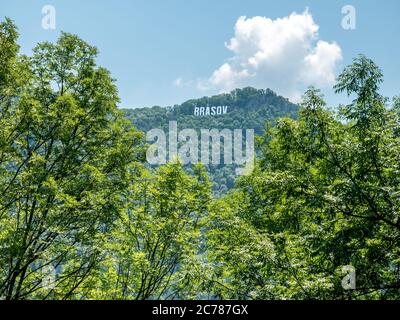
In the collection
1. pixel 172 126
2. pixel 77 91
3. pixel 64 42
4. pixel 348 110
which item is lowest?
pixel 348 110

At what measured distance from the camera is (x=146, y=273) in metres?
14.8

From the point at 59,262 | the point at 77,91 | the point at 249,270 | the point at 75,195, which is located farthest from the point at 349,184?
the point at 77,91

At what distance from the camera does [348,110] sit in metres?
11.3

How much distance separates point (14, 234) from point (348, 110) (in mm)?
11814

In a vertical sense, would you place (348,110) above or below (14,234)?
above

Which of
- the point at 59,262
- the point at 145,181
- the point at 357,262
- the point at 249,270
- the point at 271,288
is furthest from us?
the point at 145,181

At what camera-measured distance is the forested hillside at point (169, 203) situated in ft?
33.6

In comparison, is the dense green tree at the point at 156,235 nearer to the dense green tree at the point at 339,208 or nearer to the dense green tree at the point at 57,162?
the dense green tree at the point at 57,162

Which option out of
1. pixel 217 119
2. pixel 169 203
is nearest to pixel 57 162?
pixel 169 203

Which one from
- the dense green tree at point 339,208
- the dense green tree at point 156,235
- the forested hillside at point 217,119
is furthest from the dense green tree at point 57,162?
the forested hillside at point 217,119

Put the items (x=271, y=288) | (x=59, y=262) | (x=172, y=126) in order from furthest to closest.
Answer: (x=172, y=126)
(x=59, y=262)
(x=271, y=288)
